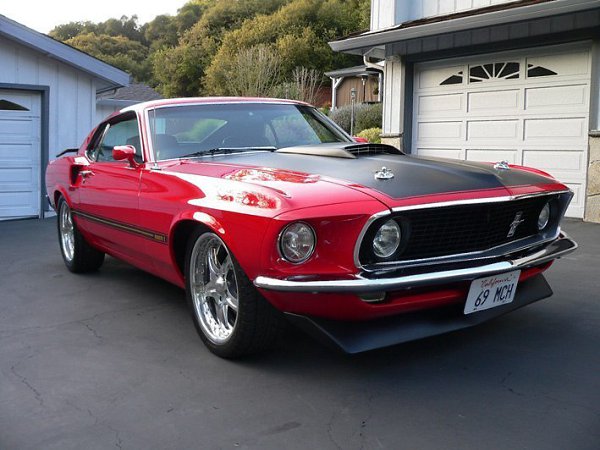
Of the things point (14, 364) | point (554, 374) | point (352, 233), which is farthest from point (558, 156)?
point (14, 364)

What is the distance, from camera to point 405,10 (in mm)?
11391

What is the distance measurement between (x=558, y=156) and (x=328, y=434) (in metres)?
7.60

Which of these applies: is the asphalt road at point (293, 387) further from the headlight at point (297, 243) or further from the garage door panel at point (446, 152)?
the garage door panel at point (446, 152)

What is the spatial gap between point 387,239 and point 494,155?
7345 millimetres

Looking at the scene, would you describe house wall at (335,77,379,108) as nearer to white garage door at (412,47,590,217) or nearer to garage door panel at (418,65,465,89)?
garage door panel at (418,65,465,89)

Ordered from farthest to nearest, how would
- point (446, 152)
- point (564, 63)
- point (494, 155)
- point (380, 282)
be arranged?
point (446, 152)
point (494, 155)
point (564, 63)
point (380, 282)

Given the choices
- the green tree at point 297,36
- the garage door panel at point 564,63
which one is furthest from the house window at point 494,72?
the green tree at point 297,36

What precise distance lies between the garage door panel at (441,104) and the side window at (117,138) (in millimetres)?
6479

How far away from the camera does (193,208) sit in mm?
3709

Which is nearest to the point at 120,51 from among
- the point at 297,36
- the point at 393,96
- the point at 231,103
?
the point at 297,36

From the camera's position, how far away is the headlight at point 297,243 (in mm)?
3066

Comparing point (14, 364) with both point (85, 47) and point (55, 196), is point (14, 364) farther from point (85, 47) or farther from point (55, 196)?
point (85, 47)

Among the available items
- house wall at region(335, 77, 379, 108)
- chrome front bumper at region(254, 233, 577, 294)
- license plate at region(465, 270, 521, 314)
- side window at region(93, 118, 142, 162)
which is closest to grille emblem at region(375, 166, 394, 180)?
chrome front bumper at region(254, 233, 577, 294)

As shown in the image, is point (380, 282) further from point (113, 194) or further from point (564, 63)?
point (564, 63)
